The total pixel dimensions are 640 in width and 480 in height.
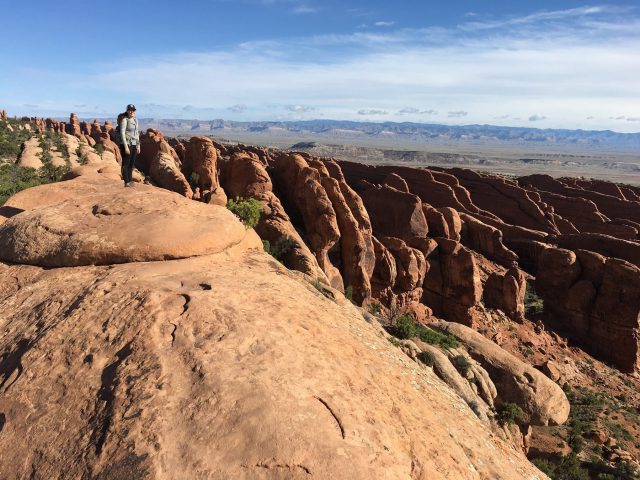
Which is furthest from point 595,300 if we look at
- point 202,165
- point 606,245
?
point 202,165

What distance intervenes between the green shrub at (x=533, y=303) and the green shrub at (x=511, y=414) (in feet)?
76.3

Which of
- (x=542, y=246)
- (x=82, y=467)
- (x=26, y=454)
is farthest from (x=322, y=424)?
(x=542, y=246)

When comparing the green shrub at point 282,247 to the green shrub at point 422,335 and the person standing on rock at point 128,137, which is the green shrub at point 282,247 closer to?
the green shrub at point 422,335

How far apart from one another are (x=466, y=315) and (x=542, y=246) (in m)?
19.0

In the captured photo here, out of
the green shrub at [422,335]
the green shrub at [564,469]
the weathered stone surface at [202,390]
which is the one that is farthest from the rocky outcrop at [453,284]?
the weathered stone surface at [202,390]

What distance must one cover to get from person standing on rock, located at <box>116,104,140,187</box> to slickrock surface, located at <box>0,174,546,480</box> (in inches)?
189

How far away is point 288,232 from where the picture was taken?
31.1 metres

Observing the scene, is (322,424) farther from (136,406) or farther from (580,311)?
(580,311)

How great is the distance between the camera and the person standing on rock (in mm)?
16578

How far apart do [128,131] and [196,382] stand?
12984 mm

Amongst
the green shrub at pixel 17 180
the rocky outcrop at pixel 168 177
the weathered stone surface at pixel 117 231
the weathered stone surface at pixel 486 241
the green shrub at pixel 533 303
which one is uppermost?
the weathered stone surface at pixel 117 231

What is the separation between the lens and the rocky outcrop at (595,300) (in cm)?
3791

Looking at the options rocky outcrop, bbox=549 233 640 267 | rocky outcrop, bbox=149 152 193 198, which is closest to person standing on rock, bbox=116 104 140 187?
rocky outcrop, bbox=149 152 193 198

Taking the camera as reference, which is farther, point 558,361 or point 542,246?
→ point 542,246
